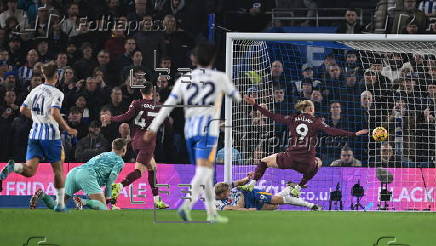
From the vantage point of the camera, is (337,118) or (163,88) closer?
(337,118)

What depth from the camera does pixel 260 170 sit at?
16562mm

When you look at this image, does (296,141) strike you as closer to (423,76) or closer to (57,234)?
(423,76)

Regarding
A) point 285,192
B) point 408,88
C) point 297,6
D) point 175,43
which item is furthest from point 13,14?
point 408,88

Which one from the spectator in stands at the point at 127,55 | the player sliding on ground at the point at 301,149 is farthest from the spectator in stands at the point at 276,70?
the spectator in stands at the point at 127,55

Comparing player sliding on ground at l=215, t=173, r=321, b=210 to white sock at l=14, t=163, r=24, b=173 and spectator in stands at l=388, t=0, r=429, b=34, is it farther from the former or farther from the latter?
spectator in stands at l=388, t=0, r=429, b=34

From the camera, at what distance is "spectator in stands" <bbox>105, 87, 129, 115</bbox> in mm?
18531

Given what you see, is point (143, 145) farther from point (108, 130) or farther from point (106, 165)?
point (108, 130)

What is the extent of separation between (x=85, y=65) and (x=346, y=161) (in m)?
5.70

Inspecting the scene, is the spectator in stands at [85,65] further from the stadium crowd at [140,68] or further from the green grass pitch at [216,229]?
the green grass pitch at [216,229]

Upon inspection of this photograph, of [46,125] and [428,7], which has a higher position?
[428,7]

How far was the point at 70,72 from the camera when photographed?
63.1ft

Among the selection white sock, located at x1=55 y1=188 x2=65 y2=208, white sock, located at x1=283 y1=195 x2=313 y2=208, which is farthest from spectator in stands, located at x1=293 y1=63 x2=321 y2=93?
white sock, located at x1=55 y1=188 x2=65 y2=208

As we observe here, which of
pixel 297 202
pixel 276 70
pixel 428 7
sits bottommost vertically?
pixel 297 202

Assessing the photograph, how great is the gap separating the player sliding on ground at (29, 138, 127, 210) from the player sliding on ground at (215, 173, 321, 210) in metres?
1.71
